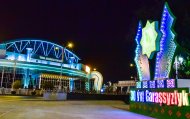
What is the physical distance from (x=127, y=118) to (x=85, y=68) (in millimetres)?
108807

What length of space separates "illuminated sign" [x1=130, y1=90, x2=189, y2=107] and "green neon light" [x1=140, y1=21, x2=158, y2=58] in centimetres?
350

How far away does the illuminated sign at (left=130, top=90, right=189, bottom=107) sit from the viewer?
16.9 metres

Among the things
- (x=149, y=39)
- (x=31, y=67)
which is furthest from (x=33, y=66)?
(x=149, y=39)

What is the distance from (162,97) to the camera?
65.4 feet

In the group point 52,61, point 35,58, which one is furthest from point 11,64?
point 52,61

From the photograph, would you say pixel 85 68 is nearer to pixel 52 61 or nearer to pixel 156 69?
pixel 52 61

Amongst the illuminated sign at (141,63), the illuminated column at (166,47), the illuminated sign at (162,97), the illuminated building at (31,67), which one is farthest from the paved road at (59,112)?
the illuminated building at (31,67)

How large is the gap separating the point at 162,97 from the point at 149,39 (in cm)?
680

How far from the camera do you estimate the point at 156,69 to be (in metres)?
23.5

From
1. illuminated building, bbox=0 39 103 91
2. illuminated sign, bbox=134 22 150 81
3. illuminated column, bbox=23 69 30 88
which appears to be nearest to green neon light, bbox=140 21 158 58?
illuminated sign, bbox=134 22 150 81

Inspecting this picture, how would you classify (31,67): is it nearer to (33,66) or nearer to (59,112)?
(33,66)

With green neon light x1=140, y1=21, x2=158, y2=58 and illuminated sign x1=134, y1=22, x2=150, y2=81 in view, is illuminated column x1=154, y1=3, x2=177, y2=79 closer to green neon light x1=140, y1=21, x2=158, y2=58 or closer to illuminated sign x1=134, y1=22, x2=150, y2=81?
green neon light x1=140, y1=21, x2=158, y2=58

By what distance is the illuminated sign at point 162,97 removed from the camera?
666 inches

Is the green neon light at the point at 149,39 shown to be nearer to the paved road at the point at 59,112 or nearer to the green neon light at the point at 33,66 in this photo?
the paved road at the point at 59,112
